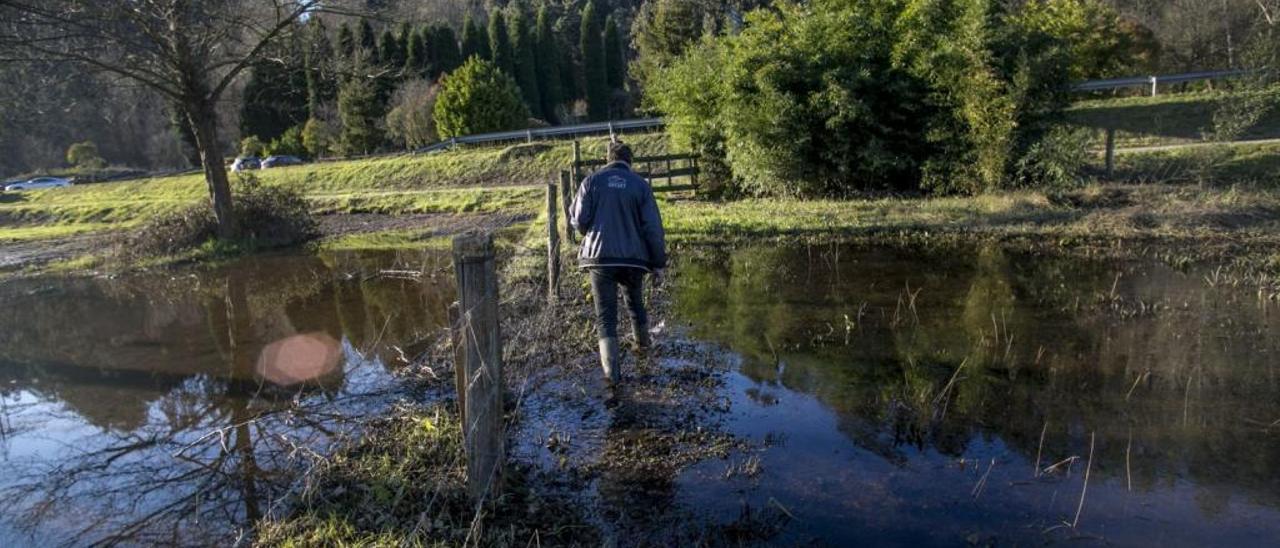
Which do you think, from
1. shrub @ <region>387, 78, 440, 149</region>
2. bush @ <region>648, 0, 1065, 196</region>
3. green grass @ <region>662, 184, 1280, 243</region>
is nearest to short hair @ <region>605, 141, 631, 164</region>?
green grass @ <region>662, 184, 1280, 243</region>

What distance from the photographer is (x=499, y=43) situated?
4472 cm

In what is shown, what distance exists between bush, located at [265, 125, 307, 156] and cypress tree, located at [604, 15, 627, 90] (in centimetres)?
1771

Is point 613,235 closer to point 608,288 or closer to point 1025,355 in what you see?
point 608,288

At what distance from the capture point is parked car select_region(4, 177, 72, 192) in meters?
40.8

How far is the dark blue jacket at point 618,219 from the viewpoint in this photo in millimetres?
5980

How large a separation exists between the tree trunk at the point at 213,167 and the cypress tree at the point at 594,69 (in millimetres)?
29724

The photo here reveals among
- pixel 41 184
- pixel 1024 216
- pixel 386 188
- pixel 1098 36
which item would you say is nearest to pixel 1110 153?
pixel 1024 216

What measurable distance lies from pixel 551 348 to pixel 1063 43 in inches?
500

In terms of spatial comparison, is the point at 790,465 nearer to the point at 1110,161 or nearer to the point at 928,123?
the point at 928,123

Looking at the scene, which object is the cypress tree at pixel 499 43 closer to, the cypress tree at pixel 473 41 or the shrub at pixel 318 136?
the cypress tree at pixel 473 41

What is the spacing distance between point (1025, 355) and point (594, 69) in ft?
136

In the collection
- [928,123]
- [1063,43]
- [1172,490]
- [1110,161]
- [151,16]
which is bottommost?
[1172,490]

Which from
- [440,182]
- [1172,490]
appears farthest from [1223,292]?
[440,182]

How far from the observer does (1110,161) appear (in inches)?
608
